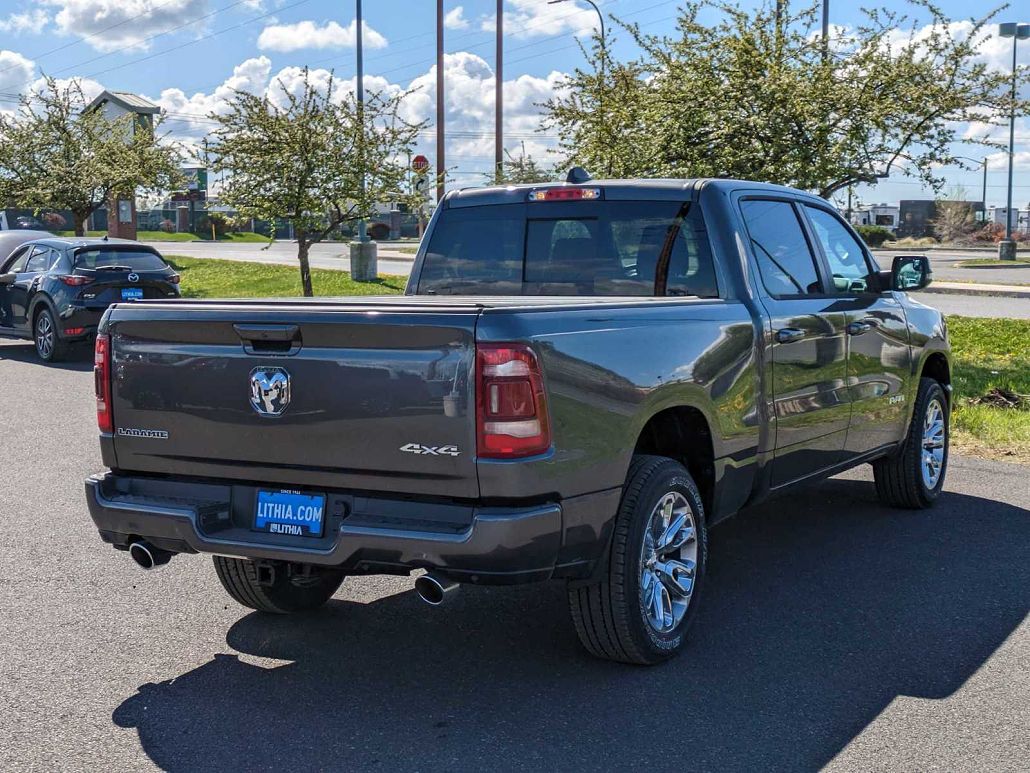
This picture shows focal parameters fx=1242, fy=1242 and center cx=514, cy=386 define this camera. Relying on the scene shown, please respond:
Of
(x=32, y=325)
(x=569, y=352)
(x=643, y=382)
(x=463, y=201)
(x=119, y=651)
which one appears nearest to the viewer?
(x=569, y=352)

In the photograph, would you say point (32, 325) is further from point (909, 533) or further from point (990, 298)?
point (990, 298)

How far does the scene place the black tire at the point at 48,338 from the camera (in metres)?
16.3

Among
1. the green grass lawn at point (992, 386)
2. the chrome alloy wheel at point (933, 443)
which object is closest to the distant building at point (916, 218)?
the green grass lawn at point (992, 386)

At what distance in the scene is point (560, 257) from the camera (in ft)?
19.9

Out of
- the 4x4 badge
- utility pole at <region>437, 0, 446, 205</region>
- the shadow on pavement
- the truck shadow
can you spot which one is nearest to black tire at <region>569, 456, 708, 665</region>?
the truck shadow

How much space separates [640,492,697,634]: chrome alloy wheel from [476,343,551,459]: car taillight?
839 mm

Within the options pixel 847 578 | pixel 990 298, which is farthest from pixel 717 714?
pixel 990 298

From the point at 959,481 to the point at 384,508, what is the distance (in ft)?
18.1

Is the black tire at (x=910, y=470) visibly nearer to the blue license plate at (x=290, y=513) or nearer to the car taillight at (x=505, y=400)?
the car taillight at (x=505, y=400)

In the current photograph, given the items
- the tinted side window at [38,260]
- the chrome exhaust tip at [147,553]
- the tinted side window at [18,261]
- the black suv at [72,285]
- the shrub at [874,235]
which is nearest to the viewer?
the chrome exhaust tip at [147,553]

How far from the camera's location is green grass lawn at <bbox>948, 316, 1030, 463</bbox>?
984 centimetres

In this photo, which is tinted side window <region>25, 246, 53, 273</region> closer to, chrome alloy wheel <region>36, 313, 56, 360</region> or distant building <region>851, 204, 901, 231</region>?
chrome alloy wheel <region>36, 313, 56, 360</region>

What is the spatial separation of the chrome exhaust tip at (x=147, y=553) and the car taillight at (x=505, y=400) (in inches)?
59.7

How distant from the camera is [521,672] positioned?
4781 millimetres
